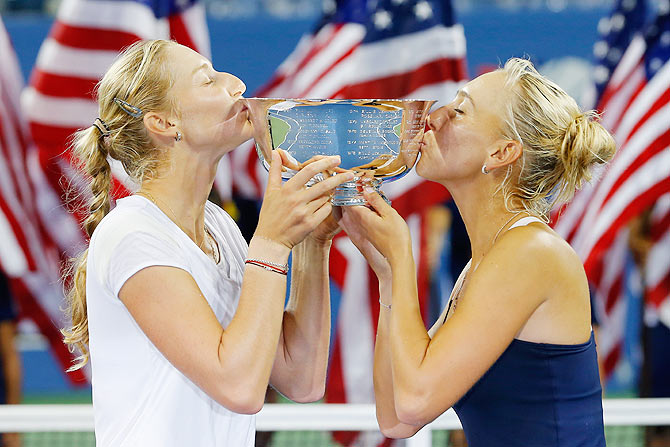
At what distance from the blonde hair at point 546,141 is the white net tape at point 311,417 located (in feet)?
3.60

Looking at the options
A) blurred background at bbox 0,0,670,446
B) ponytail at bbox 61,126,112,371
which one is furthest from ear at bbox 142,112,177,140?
blurred background at bbox 0,0,670,446

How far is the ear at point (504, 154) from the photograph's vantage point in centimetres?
161

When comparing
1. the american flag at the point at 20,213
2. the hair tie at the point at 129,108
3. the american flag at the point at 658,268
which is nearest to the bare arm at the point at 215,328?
the hair tie at the point at 129,108

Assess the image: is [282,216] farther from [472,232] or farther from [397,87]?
[397,87]

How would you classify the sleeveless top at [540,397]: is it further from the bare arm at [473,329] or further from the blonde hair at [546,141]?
the blonde hair at [546,141]

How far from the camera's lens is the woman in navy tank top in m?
1.45

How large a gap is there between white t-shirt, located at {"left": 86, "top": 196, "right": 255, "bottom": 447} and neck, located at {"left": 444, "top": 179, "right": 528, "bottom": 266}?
0.60 metres

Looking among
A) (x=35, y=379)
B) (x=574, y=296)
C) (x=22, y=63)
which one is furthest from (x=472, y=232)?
(x=35, y=379)

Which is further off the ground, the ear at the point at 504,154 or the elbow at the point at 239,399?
the ear at the point at 504,154

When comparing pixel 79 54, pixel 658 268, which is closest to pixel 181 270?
pixel 79 54

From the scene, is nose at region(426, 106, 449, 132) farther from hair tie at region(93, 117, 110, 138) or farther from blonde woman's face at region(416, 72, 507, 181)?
hair tie at region(93, 117, 110, 138)

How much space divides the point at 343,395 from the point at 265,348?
2559mm

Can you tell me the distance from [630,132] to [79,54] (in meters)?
2.67

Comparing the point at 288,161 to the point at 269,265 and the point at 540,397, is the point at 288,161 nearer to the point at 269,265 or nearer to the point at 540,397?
the point at 269,265
